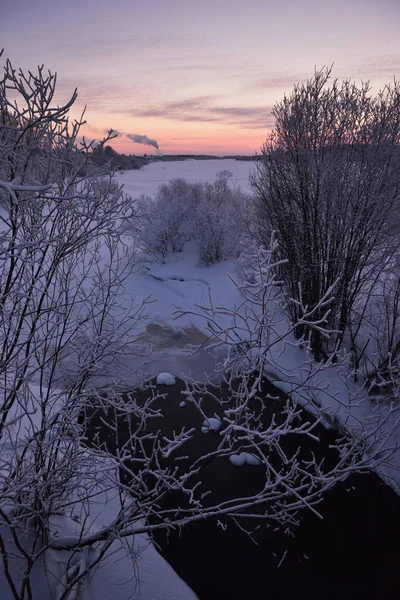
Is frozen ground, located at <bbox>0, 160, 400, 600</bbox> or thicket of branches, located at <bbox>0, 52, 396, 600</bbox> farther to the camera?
frozen ground, located at <bbox>0, 160, 400, 600</bbox>

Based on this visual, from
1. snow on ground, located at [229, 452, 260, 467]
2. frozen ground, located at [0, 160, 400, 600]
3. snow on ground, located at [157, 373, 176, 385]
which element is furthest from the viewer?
snow on ground, located at [157, 373, 176, 385]

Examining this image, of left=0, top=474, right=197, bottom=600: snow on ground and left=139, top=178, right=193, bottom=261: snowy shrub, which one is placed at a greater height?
left=139, top=178, right=193, bottom=261: snowy shrub

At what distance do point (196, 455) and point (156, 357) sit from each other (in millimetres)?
4361

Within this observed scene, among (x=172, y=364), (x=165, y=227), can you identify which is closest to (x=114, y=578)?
(x=172, y=364)

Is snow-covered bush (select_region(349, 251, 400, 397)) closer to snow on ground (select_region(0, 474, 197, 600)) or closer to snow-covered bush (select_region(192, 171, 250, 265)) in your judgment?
snow on ground (select_region(0, 474, 197, 600))

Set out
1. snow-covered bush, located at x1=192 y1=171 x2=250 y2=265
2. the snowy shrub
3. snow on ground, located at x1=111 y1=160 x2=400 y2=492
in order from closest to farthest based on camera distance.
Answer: snow on ground, located at x1=111 y1=160 x2=400 y2=492, snow-covered bush, located at x1=192 y1=171 x2=250 y2=265, the snowy shrub

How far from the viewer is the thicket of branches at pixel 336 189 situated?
29.3 ft

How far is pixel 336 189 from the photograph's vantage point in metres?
9.51

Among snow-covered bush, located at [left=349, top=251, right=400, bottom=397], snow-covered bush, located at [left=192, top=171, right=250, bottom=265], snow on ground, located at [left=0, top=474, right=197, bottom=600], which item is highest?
snow-covered bush, located at [left=192, top=171, right=250, bottom=265]

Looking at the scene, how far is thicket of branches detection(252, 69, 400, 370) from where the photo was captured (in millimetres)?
8938

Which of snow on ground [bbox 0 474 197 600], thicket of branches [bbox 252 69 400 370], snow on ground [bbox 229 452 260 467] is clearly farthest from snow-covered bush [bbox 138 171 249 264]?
snow on ground [bbox 0 474 197 600]

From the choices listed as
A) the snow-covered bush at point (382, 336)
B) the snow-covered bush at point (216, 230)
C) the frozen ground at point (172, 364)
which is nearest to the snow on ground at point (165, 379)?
the frozen ground at point (172, 364)

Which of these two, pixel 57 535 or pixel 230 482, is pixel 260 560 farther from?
pixel 57 535

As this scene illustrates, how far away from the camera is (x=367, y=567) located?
18.7 feet
